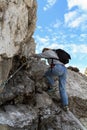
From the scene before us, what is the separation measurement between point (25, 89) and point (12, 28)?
3.44m

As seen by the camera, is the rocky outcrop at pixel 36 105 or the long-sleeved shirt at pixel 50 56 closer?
the rocky outcrop at pixel 36 105

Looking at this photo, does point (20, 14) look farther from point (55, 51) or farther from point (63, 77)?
point (63, 77)

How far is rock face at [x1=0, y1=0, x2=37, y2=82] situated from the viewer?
1605 centimetres

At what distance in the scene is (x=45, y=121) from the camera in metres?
17.5

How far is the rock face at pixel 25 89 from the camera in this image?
1634cm

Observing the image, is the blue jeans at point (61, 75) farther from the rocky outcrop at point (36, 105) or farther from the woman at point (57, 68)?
the rocky outcrop at point (36, 105)

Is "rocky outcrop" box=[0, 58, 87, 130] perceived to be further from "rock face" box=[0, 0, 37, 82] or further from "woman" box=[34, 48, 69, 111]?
"rock face" box=[0, 0, 37, 82]

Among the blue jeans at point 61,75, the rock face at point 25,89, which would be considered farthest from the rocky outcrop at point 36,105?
the blue jeans at point 61,75

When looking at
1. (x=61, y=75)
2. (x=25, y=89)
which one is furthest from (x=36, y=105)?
(x=61, y=75)

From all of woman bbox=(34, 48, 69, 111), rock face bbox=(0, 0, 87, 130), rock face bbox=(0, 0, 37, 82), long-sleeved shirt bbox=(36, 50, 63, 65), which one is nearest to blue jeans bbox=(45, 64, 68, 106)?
woman bbox=(34, 48, 69, 111)

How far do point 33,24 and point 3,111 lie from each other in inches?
226

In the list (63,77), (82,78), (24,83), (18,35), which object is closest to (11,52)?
(18,35)

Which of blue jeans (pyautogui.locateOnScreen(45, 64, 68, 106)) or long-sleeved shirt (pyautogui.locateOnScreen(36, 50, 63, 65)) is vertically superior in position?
long-sleeved shirt (pyautogui.locateOnScreen(36, 50, 63, 65))

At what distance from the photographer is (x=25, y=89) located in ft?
59.2
